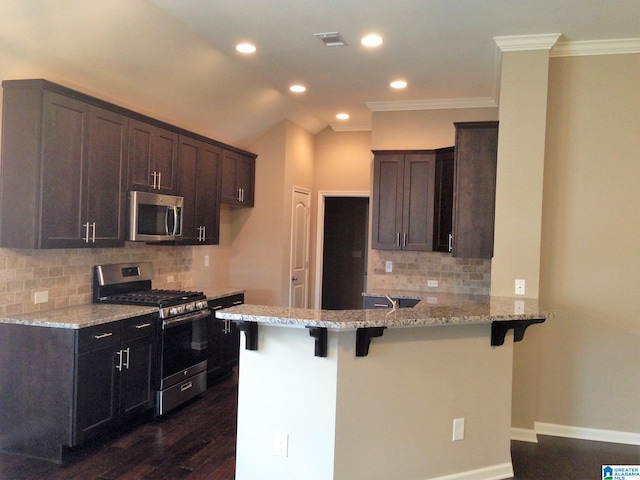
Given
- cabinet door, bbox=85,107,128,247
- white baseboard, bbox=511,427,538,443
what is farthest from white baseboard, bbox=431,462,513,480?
cabinet door, bbox=85,107,128,247

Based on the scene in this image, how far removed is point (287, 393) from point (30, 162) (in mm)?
2241

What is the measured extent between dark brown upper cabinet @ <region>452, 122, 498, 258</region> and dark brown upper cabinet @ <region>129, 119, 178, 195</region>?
2521 millimetres

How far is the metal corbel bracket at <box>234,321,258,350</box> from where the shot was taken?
9.11 feet

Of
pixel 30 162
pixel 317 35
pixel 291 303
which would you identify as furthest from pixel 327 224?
pixel 30 162

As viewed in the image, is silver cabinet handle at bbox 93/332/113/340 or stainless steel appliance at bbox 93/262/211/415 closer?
silver cabinet handle at bbox 93/332/113/340

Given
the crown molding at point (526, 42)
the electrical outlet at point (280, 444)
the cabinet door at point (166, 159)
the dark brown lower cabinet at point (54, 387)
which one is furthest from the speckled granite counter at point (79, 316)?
the crown molding at point (526, 42)

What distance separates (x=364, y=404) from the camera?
2797 mm

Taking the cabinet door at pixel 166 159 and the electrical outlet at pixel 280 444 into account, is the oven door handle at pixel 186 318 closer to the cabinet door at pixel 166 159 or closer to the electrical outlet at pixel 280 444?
the cabinet door at pixel 166 159

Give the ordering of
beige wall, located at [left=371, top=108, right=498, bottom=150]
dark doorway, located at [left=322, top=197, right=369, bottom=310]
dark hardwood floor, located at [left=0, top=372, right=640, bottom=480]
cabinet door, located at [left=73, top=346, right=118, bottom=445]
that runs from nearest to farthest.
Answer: dark hardwood floor, located at [left=0, top=372, right=640, bottom=480], cabinet door, located at [left=73, top=346, right=118, bottom=445], beige wall, located at [left=371, top=108, right=498, bottom=150], dark doorway, located at [left=322, top=197, right=369, bottom=310]

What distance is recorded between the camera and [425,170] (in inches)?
218

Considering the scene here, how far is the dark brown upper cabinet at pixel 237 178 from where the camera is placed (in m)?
5.71

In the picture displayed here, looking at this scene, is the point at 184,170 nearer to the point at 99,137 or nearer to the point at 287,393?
the point at 99,137

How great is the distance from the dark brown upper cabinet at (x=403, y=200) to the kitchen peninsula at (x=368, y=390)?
2449 millimetres

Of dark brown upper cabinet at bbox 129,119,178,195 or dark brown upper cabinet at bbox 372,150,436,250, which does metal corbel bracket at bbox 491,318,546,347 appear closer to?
dark brown upper cabinet at bbox 372,150,436,250
